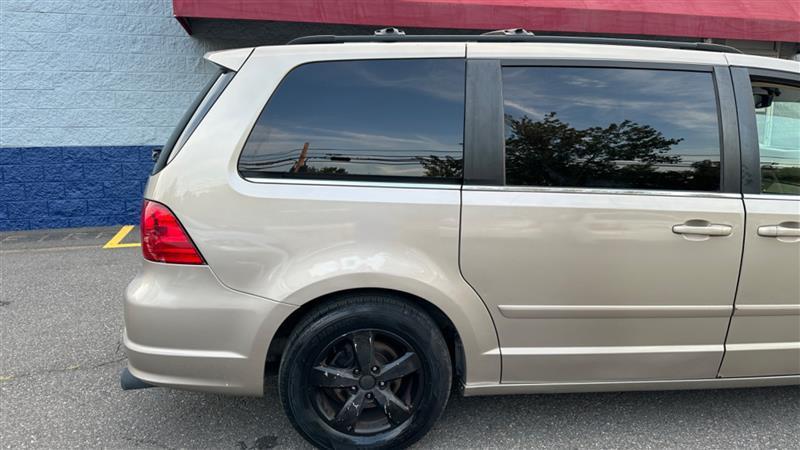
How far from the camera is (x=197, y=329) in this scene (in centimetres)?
218

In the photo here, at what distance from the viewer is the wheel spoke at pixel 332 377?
226cm

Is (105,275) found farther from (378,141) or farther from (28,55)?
(378,141)

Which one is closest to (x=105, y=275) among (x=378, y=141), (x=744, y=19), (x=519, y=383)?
(x=378, y=141)

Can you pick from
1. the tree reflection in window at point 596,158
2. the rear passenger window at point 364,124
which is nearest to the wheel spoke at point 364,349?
the rear passenger window at point 364,124

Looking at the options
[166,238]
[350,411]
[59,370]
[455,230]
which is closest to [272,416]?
[350,411]

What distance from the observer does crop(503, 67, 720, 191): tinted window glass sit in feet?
7.48

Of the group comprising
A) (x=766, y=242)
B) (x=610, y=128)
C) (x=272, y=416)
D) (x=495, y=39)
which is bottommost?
(x=272, y=416)

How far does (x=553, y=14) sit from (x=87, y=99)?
604 centimetres

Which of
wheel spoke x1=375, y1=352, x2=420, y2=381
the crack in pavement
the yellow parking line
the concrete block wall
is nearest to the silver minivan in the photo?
wheel spoke x1=375, y1=352, x2=420, y2=381

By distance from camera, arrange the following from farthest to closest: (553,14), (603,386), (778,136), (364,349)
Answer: (553,14) < (778,136) < (603,386) < (364,349)

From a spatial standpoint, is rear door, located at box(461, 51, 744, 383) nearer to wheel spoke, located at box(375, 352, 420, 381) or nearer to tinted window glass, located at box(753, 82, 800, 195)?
tinted window glass, located at box(753, 82, 800, 195)

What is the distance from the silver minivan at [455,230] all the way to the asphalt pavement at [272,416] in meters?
0.32

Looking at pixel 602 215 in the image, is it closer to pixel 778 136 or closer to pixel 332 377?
pixel 778 136

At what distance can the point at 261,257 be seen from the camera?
84.8 inches
